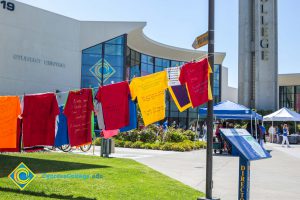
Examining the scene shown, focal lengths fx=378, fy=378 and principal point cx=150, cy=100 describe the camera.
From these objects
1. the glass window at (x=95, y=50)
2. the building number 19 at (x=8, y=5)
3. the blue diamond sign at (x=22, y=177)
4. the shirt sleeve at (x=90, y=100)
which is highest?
the building number 19 at (x=8, y=5)

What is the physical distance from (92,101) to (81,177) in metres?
2.43

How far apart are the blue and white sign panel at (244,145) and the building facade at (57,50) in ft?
87.4

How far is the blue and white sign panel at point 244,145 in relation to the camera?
19.3 feet

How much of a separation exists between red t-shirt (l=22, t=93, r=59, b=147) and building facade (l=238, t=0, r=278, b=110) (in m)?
42.1

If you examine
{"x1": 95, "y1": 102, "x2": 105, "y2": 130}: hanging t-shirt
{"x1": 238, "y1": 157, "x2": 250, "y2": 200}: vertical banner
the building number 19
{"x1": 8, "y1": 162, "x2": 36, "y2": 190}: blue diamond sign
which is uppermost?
the building number 19

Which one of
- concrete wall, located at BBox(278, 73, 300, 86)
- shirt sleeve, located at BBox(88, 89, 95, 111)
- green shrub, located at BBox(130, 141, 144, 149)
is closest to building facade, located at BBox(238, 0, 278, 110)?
concrete wall, located at BBox(278, 73, 300, 86)

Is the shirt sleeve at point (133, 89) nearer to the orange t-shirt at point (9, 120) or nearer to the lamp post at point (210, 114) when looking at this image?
the lamp post at point (210, 114)

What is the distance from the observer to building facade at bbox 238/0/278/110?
47.8 meters

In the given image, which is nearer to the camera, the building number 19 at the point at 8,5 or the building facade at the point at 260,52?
the building number 19 at the point at 8,5

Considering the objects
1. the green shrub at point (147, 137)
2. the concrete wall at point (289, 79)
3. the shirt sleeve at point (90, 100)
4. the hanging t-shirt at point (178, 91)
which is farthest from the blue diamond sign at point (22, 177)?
the concrete wall at point (289, 79)

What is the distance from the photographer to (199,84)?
7.10 metres

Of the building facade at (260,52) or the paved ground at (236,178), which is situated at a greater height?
the building facade at (260,52)

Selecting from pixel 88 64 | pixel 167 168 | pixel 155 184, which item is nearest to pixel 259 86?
pixel 88 64

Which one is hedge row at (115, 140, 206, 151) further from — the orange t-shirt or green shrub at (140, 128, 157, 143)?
the orange t-shirt
